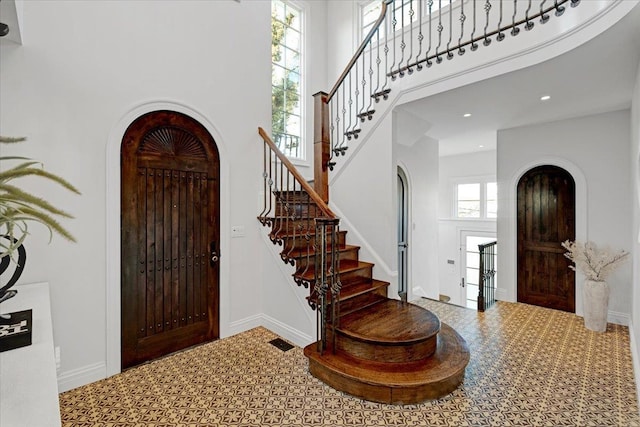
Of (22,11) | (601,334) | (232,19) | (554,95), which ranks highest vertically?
(232,19)

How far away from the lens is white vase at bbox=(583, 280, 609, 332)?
137 inches

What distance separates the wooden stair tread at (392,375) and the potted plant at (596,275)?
2054 millimetres

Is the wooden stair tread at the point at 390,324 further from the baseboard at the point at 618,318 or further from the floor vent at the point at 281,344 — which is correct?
the baseboard at the point at 618,318

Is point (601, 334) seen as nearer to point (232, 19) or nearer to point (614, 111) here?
point (614, 111)

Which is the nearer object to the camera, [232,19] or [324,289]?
[324,289]

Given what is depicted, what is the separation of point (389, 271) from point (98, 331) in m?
2.90

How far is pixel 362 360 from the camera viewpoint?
8.41ft

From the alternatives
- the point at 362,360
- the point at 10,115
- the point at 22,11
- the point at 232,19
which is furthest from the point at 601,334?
the point at 22,11

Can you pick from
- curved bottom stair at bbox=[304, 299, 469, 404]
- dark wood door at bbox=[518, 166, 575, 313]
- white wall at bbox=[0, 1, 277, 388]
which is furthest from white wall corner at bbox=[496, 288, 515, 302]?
white wall at bbox=[0, 1, 277, 388]

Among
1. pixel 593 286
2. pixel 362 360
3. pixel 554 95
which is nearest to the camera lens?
pixel 362 360

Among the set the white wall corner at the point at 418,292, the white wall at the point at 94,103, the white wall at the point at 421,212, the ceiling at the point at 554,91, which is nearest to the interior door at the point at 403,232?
the white wall at the point at 421,212

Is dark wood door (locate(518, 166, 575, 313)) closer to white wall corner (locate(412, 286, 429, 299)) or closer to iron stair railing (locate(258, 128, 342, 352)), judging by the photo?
white wall corner (locate(412, 286, 429, 299))

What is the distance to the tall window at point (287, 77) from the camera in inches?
198

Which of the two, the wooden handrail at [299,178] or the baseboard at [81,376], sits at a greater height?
the wooden handrail at [299,178]
